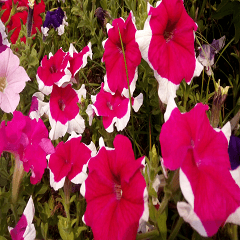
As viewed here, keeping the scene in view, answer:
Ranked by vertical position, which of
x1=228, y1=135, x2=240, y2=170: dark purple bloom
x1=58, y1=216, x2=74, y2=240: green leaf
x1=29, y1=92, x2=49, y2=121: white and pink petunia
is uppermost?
x1=228, y1=135, x2=240, y2=170: dark purple bloom

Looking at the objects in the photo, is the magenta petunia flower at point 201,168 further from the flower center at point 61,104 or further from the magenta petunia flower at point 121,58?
the flower center at point 61,104

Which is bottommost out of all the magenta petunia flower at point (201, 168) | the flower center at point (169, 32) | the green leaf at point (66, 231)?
the green leaf at point (66, 231)

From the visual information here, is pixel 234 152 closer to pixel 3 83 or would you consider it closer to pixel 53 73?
pixel 53 73

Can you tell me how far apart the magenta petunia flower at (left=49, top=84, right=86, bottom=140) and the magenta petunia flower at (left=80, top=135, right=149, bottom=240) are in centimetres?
31

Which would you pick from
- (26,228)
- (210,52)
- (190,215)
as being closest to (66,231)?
(26,228)

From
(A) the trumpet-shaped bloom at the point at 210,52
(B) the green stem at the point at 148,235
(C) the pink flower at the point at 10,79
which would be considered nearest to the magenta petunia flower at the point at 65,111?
(C) the pink flower at the point at 10,79

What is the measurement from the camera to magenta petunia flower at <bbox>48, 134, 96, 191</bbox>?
28.7 inches

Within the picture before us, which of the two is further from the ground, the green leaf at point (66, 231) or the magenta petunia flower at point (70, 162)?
the magenta petunia flower at point (70, 162)

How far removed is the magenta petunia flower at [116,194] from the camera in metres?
0.53

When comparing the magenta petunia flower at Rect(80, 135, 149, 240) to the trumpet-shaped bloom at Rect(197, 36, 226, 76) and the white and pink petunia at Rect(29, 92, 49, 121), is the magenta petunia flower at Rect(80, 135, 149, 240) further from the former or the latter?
the trumpet-shaped bloom at Rect(197, 36, 226, 76)

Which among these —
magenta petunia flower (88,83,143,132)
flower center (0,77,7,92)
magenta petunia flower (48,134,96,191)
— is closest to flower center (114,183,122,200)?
magenta petunia flower (48,134,96,191)

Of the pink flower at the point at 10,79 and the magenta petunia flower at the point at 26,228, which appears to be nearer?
the magenta petunia flower at the point at 26,228

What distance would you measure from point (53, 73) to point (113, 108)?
0.25 meters

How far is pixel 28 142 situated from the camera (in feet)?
2.47
